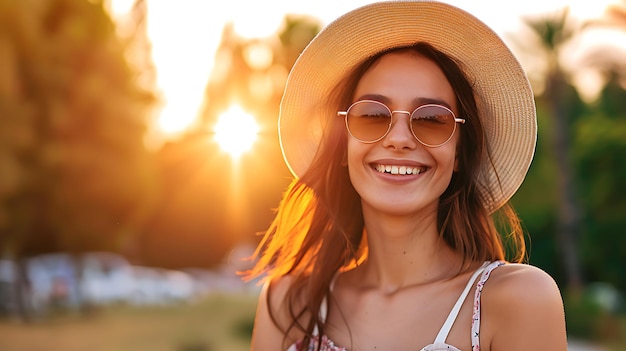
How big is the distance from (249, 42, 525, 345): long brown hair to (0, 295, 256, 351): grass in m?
11.1

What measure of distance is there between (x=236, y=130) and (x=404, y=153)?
92.6 ft

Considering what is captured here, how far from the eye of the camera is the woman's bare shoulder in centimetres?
260

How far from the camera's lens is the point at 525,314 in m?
2.61

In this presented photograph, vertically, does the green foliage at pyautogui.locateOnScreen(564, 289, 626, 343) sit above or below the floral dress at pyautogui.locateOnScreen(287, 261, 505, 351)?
below

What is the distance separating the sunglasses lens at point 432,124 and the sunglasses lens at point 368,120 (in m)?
0.10

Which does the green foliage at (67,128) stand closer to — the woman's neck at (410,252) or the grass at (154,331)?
the grass at (154,331)

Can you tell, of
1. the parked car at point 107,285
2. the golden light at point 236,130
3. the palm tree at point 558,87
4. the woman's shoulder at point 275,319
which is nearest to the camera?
the woman's shoulder at point 275,319

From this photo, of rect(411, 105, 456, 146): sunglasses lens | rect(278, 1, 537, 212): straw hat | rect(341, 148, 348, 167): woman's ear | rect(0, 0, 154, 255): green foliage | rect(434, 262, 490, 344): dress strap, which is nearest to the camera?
rect(434, 262, 490, 344): dress strap

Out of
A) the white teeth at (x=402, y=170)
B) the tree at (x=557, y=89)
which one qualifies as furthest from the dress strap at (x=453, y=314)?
the tree at (x=557, y=89)

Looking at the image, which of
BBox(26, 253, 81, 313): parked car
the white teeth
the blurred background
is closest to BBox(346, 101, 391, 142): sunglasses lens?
the white teeth

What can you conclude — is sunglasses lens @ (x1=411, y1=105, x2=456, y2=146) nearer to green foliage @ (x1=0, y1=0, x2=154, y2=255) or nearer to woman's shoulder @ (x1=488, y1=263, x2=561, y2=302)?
woman's shoulder @ (x1=488, y1=263, x2=561, y2=302)

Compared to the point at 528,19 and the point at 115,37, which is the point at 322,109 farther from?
the point at 528,19

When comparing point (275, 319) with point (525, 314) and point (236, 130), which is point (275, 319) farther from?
point (236, 130)

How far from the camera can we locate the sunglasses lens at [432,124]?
292 cm
